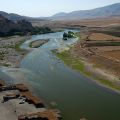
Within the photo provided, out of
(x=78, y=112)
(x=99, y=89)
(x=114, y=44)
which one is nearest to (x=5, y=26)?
(x=114, y=44)

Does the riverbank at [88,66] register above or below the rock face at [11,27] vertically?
below

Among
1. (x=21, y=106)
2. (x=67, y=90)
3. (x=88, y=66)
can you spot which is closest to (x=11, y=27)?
(x=88, y=66)

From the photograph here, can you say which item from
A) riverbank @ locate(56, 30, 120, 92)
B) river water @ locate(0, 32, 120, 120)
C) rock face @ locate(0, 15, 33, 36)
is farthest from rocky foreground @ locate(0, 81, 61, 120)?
rock face @ locate(0, 15, 33, 36)

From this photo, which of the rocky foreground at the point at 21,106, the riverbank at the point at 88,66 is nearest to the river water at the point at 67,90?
the riverbank at the point at 88,66

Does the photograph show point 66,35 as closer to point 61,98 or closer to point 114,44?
point 114,44

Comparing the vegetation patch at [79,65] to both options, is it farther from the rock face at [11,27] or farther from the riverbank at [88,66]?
the rock face at [11,27]
